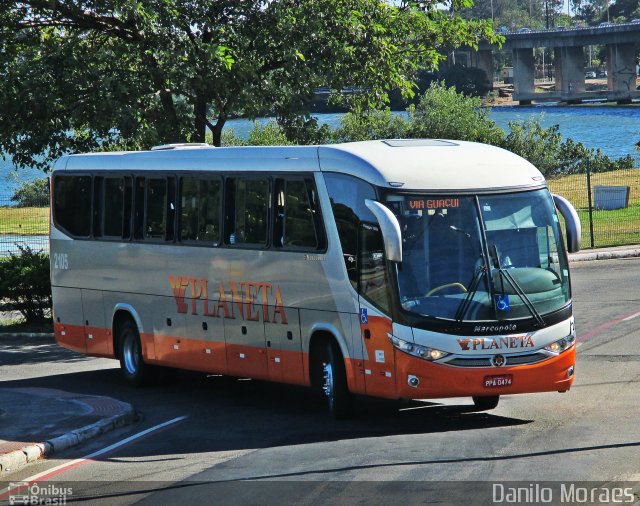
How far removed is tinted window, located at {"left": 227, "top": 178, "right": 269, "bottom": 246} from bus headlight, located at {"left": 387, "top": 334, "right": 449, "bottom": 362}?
3024 millimetres

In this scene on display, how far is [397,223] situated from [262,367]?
365cm

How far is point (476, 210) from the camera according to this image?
43.9 feet

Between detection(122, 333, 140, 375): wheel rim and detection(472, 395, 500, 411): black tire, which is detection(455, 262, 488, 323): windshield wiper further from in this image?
detection(122, 333, 140, 375): wheel rim

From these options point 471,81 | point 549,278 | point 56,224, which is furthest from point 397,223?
point 471,81

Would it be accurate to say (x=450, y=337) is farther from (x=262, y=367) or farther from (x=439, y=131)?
(x=439, y=131)

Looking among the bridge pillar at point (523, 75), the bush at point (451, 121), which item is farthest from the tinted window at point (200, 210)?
the bridge pillar at point (523, 75)

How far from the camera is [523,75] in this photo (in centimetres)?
13312

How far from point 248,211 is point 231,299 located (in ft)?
4.01

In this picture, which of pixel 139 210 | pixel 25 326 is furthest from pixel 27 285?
pixel 139 210

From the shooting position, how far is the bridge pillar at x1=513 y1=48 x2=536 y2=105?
13062cm

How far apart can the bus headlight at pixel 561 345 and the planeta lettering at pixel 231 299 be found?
3.49m

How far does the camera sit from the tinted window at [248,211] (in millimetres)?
15500

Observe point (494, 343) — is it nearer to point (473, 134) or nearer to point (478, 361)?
point (478, 361)

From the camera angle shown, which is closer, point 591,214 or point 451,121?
point 591,214
